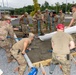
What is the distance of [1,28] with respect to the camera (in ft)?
27.3

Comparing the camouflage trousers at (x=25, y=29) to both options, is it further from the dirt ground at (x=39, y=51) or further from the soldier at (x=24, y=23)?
the dirt ground at (x=39, y=51)

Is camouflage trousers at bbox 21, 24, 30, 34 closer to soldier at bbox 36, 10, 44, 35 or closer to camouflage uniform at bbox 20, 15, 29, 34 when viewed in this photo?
camouflage uniform at bbox 20, 15, 29, 34

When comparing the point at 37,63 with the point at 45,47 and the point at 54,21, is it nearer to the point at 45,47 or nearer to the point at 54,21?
the point at 45,47

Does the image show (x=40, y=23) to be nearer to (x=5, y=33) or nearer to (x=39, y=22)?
(x=39, y=22)

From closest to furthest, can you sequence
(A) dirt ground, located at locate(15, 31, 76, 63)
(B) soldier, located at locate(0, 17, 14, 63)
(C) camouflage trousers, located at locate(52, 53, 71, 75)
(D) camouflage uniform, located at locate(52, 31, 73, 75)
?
(D) camouflage uniform, located at locate(52, 31, 73, 75), (C) camouflage trousers, located at locate(52, 53, 71, 75), (B) soldier, located at locate(0, 17, 14, 63), (A) dirt ground, located at locate(15, 31, 76, 63)

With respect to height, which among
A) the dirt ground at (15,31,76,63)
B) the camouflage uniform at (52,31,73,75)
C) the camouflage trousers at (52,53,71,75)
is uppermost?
the camouflage uniform at (52,31,73,75)

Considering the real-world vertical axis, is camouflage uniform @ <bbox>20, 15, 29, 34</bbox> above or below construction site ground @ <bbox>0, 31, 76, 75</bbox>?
above

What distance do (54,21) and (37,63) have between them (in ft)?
30.8

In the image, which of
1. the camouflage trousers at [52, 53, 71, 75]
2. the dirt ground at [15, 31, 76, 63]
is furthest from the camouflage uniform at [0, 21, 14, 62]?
the camouflage trousers at [52, 53, 71, 75]

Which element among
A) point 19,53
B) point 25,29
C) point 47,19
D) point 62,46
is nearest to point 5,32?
point 19,53

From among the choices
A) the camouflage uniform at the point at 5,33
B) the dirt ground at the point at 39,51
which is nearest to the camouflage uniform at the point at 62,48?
the dirt ground at the point at 39,51

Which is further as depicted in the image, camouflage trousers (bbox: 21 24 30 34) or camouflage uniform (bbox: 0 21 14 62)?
camouflage trousers (bbox: 21 24 30 34)

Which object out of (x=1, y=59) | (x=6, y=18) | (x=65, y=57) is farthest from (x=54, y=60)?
(x=1, y=59)

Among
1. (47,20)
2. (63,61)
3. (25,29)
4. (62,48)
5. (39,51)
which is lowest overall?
(39,51)
